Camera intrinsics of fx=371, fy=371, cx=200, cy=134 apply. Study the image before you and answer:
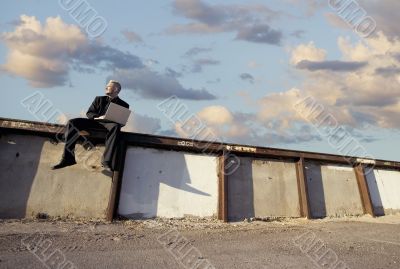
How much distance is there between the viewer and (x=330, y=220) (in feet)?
26.6

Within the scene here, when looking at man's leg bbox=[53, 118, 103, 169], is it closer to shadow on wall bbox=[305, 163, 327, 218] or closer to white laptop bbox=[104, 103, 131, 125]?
white laptop bbox=[104, 103, 131, 125]

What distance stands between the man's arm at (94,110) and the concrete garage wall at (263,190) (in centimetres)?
297

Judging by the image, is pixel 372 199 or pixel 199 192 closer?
pixel 199 192

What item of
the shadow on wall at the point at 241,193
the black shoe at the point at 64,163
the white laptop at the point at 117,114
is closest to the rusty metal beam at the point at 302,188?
the shadow on wall at the point at 241,193

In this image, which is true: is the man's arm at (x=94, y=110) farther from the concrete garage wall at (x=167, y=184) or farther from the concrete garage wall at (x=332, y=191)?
the concrete garage wall at (x=332, y=191)

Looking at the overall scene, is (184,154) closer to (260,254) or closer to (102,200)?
(102,200)

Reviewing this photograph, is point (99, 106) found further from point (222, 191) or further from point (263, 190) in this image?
point (263, 190)

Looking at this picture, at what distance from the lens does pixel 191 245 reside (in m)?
5.42

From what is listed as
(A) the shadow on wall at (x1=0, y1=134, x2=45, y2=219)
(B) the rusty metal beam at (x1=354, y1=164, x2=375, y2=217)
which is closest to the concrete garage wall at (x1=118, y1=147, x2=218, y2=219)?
(A) the shadow on wall at (x1=0, y1=134, x2=45, y2=219)

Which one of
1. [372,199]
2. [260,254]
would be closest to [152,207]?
[260,254]

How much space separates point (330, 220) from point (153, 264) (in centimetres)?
501

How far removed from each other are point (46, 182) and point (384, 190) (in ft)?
26.3

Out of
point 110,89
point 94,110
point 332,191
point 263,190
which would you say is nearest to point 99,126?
point 94,110

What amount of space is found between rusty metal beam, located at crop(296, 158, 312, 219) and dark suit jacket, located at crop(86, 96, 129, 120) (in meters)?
4.16
